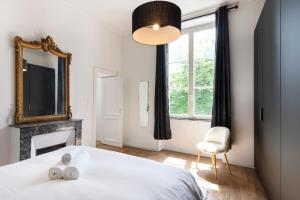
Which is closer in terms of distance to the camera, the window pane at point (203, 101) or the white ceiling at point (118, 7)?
the white ceiling at point (118, 7)

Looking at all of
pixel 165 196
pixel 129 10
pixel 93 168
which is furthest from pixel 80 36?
pixel 165 196

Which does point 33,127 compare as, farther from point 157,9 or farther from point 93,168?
point 157,9

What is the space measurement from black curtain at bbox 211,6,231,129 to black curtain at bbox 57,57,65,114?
285 centimetres

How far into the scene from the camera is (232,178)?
2.77m

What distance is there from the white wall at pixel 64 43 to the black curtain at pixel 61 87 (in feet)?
0.74

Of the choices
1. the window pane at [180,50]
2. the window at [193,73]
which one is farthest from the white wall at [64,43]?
the window at [193,73]

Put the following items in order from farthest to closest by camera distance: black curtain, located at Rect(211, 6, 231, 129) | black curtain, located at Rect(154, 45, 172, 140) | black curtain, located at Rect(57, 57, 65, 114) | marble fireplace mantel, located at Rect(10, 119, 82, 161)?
black curtain, located at Rect(154, 45, 172, 140)
black curtain, located at Rect(211, 6, 231, 129)
black curtain, located at Rect(57, 57, 65, 114)
marble fireplace mantel, located at Rect(10, 119, 82, 161)

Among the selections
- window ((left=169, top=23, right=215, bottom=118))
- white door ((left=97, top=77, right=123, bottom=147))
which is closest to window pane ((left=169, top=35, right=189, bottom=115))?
window ((left=169, top=23, right=215, bottom=118))

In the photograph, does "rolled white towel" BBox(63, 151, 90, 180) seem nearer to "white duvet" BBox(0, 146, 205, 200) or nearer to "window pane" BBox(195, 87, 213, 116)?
"white duvet" BBox(0, 146, 205, 200)

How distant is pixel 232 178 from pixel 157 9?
105 inches

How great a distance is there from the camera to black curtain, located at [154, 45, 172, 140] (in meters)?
4.04

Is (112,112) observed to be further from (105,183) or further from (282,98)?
(282,98)

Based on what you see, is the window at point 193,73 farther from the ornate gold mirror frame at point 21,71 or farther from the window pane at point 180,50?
the ornate gold mirror frame at point 21,71

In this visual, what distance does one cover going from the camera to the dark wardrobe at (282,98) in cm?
136
